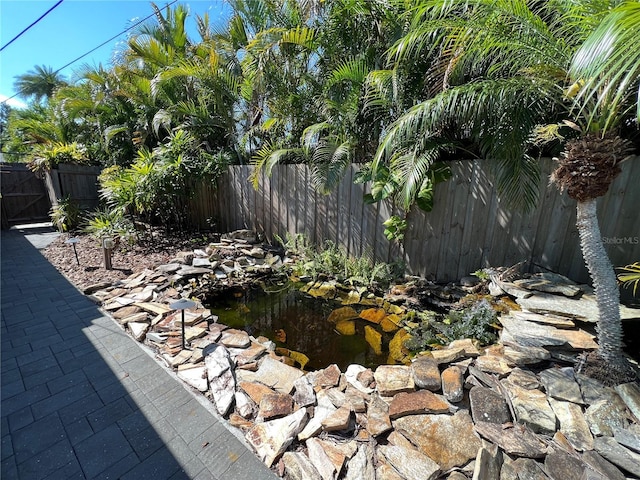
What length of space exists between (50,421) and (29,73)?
22578 millimetres

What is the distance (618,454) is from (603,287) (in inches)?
36.7

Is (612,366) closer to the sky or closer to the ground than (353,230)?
closer to the ground

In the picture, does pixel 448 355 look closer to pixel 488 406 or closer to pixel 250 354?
pixel 488 406

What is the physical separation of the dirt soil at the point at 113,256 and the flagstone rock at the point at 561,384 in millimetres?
4766

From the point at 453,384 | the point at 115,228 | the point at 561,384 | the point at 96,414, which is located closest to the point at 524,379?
the point at 561,384

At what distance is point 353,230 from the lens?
438cm

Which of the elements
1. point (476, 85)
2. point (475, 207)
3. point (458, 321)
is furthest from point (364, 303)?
point (476, 85)

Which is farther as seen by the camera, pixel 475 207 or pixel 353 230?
pixel 353 230

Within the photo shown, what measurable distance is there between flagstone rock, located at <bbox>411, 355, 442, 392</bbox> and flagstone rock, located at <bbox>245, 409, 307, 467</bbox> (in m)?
0.79

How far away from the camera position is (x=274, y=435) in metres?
1.68

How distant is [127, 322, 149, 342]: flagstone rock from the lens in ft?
8.70

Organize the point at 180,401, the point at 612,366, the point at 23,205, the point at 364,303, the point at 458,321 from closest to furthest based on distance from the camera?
the point at 612,366, the point at 180,401, the point at 458,321, the point at 364,303, the point at 23,205

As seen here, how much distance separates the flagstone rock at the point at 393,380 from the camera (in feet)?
6.17

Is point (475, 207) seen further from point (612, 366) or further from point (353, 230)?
point (612, 366)
